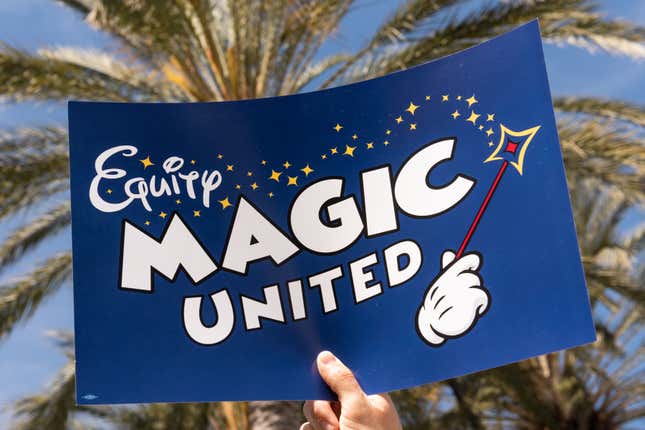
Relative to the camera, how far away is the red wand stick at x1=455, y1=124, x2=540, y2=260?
2652mm

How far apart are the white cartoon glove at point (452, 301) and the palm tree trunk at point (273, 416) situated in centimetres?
538

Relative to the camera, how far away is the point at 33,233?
32.1 feet

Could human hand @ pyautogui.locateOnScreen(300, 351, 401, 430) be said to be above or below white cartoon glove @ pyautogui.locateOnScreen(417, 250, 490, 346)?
below

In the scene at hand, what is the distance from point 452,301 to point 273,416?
5466 mm

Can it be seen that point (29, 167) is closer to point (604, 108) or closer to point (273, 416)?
point (273, 416)

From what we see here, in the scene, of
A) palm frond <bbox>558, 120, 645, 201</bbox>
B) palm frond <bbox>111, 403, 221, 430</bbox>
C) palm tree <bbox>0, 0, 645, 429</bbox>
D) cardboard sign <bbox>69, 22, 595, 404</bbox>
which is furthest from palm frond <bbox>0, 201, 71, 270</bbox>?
cardboard sign <bbox>69, 22, 595, 404</bbox>

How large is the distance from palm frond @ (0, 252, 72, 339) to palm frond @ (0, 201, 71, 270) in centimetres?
34

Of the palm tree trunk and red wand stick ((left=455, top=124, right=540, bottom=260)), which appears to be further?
the palm tree trunk

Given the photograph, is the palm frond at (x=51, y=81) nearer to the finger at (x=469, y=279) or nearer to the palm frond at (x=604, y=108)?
the palm frond at (x=604, y=108)

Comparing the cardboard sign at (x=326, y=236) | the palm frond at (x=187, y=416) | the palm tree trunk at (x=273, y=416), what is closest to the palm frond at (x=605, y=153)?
the palm tree trunk at (x=273, y=416)

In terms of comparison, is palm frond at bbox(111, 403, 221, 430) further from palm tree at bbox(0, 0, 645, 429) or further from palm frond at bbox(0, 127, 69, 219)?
palm frond at bbox(0, 127, 69, 219)

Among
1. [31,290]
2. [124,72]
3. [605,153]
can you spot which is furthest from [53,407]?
[605,153]

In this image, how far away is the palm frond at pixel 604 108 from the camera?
904cm

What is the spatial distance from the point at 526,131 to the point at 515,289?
0.49 metres
